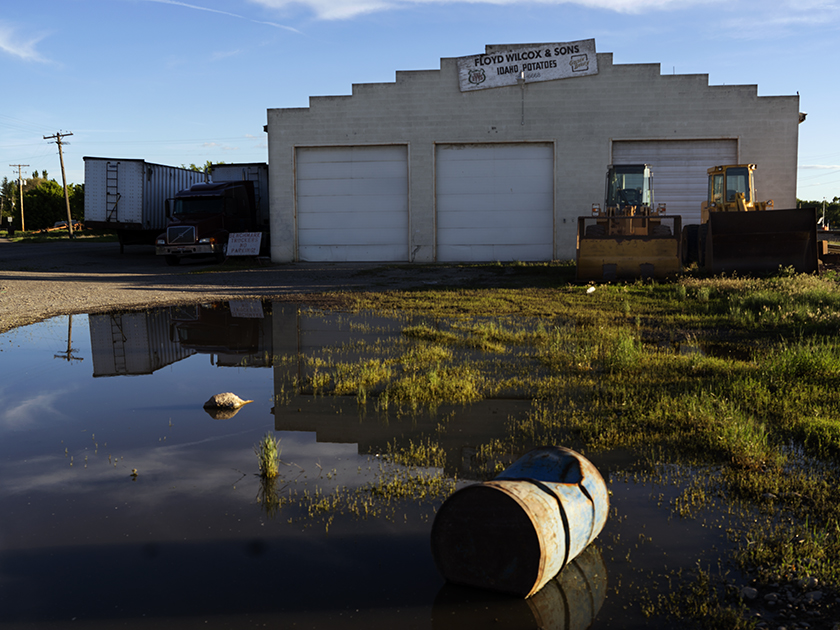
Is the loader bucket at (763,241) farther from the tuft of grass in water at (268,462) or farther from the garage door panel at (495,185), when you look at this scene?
the tuft of grass in water at (268,462)

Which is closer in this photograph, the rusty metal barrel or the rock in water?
the rusty metal barrel

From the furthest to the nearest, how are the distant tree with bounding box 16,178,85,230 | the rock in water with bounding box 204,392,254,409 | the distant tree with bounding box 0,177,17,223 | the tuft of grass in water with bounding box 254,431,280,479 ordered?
the distant tree with bounding box 0,177,17,223 < the distant tree with bounding box 16,178,85,230 < the rock in water with bounding box 204,392,254,409 < the tuft of grass in water with bounding box 254,431,280,479

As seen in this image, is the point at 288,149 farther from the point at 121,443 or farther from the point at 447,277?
the point at 121,443

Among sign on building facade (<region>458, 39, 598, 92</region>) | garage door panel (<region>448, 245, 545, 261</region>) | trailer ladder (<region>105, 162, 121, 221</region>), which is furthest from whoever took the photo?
trailer ladder (<region>105, 162, 121, 221</region>)

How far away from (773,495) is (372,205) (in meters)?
22.9

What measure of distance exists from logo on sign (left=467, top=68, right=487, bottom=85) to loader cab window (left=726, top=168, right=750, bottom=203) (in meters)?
9.97

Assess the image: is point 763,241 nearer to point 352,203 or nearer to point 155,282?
point 352,203

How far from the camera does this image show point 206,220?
24594 millimetres

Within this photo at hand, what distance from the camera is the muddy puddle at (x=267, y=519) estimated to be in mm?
3154

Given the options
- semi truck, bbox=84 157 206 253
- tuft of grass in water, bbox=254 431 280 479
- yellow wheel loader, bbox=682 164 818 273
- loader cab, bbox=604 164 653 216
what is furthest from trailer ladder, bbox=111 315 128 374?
semi truck, bbox=84 157 206 253

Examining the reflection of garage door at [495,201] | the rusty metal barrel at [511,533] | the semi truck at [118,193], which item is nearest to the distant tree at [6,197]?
the semi truck at [118,193]

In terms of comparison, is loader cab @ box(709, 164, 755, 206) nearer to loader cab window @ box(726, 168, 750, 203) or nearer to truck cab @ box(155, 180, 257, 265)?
loader cab window @ box(726, 168, 750, 203)

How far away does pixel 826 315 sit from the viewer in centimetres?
988

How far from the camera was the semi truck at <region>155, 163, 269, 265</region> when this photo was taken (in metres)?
24.2
